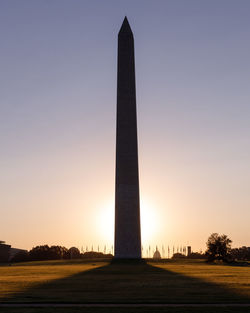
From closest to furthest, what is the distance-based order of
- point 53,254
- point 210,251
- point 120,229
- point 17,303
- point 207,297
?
point 17,303 → point 207,297 → point 120,229 → point 210,251 → point 53,254

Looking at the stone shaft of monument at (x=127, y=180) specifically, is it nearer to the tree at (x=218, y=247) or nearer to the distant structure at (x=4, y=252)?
the tree at (x=218, y=247)

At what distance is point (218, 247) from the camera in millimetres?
79250

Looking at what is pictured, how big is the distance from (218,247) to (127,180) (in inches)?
1038

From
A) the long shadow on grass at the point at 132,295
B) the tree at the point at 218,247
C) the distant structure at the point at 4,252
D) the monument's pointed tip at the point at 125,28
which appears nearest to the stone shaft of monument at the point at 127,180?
the monument's pointed tip at the point at 125,28

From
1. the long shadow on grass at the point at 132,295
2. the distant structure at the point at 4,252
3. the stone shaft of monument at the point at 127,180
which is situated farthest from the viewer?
the distant structure at the point at 4,252

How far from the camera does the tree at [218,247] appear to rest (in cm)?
7850

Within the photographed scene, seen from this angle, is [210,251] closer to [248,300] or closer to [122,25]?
[122,25]

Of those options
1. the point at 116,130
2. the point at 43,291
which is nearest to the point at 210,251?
the point at 116,130

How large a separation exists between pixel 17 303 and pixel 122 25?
55248mm

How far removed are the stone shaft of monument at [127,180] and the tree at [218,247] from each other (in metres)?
21.6

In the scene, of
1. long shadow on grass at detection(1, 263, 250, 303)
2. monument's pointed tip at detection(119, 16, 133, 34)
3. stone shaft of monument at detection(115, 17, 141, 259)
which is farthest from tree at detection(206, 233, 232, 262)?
long shadow on grass at detection(1, 263, 250, 303)

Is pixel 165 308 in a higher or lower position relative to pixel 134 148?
lower

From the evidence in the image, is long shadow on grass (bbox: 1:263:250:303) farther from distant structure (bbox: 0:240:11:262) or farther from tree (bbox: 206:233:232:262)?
distant structure (bbox: 0:240:11:262)

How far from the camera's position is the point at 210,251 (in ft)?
258
